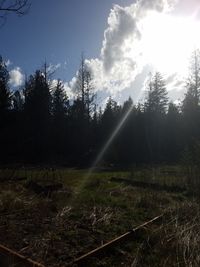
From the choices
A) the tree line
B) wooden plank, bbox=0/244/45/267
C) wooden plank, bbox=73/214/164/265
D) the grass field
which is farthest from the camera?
the tree line

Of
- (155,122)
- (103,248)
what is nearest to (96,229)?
(103,248)

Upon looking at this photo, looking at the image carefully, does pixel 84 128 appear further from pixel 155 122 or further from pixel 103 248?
Result: pixel 103 248

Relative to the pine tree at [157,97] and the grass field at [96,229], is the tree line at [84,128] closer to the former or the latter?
the pine tree at [157,97]

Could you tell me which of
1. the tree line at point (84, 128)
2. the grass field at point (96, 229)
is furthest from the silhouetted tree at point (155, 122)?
the grass field at point (96, 229)

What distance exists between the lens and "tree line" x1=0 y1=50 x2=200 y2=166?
37906 millimetres

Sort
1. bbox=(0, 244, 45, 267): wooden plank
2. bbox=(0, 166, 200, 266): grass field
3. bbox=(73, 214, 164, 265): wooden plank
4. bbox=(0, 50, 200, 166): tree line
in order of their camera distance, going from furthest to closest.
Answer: bbox=(0, 50, 200, 166): tree line < bbox=(0, 166, 200, 266): grass field < bbox=(73, 214, 164, 265): wooden plank < bbox=(0, 244, 45, 267): wooden plank

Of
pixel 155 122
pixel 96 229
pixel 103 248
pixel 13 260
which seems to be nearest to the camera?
pixel 13 260

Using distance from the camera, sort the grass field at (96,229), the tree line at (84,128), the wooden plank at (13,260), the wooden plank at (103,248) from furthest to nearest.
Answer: the tree line at (84,128), the grass field at (96,229), the wooden plank at (103,248), the wooden plank at (13,260)

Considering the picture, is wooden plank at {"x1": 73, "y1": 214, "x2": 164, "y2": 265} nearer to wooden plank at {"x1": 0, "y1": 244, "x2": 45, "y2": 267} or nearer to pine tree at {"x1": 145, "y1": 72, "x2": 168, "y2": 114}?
wooden plank at {"x1": 0, "y1": 244, "x2": 45, "y2": 267}

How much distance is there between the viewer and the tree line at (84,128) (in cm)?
3791

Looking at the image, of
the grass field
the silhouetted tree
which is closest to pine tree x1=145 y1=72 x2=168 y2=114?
the silhouetted tree

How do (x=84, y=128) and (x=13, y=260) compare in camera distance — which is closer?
(x=13, y=260)

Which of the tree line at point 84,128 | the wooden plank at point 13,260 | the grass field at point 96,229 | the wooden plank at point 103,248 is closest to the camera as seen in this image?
the wooden plank at point 13,260

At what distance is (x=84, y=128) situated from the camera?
142 feet
